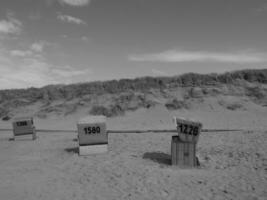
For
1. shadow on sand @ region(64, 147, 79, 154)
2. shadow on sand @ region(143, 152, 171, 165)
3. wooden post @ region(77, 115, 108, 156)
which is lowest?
shadow on sand @ region(64, 147, 79, 154)

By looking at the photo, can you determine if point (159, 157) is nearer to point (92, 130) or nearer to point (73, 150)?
point (92, 130)

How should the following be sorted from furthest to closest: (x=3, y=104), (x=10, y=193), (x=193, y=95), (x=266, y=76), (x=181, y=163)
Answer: (x=3, y=104), (x=266, y=76), (x=193, y=95), (x=181, y=163), (x=10, y=193)

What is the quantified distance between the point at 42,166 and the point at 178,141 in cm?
453

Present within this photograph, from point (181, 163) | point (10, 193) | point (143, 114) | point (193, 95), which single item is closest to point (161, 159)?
point (181, 163)

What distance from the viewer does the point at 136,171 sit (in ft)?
22.9

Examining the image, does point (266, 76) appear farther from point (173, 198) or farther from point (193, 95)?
point (173, 198)

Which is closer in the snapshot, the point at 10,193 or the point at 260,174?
the point at 10,193

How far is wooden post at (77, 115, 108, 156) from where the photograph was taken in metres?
8.84

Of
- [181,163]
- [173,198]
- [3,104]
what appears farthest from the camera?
[3,104]

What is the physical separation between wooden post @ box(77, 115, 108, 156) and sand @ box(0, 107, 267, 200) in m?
0.34

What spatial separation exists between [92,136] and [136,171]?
268 centimetres

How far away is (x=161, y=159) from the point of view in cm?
815

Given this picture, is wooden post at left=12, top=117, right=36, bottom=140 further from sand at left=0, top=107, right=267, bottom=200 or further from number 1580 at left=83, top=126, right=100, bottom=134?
number 1580 at left=83, top=126, right=100, bottom=134

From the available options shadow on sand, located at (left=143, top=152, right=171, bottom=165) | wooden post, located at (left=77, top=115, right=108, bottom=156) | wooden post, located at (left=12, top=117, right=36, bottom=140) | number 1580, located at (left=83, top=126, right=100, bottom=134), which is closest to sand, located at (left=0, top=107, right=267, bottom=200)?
shadow on sand, located at (left=143, top=152, right=171, bottom=165)
